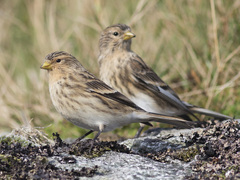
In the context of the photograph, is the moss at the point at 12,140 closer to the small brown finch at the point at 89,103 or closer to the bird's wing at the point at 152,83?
the small brown finch at the point at 89,103

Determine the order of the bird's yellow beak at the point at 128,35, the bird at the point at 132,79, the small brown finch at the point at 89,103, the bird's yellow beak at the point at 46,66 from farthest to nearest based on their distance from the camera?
1. the bird's yellow beak at the point at 128,35
2. the bird at the point at 132,79
3. the bird's yellow beak at the point at 46,66
4. the small brown finch at the point at 89,103

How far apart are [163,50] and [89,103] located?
4.06m

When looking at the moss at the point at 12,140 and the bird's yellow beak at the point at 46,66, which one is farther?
the bird's yellow beak at the point at 46,66

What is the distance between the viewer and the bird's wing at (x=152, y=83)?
6.07m

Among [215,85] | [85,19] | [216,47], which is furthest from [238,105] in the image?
[85,19]

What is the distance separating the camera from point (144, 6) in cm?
783

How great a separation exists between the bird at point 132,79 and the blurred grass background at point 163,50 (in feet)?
2.22

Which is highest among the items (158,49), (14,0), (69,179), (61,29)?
(14,0)

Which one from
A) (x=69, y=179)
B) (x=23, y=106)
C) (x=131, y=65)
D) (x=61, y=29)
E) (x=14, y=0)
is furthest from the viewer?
(x=14, y=0)

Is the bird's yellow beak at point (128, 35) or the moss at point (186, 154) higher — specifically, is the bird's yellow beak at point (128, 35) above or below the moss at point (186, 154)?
above

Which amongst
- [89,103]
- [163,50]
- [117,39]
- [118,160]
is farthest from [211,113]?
[118,160]

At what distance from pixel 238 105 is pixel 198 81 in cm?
97

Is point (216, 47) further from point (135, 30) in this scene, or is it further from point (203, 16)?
point (135, 30)

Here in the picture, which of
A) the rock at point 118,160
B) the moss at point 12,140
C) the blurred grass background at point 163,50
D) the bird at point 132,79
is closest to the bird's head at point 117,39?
Answer: the bird at point 132,79
